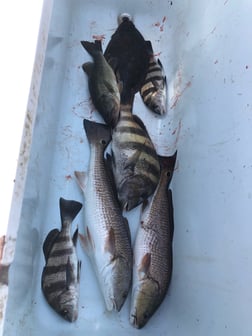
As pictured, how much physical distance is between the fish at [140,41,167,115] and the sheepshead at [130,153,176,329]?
391 mm

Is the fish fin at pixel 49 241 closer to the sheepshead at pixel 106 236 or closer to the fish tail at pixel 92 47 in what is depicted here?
the sheepshead at pixel 106 236

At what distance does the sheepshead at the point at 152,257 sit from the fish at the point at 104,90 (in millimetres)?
356

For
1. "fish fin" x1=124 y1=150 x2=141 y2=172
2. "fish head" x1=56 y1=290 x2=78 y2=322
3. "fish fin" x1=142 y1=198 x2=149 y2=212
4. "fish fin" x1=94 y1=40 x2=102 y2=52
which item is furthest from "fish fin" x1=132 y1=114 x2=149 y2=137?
"fish head" x1=56 y1=290 x2=78 y2=322

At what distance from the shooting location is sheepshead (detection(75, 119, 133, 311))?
1.39 m

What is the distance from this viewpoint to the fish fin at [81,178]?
5.02 ft

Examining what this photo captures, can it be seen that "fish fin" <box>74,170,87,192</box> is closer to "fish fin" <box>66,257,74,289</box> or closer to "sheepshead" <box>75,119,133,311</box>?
"sheepshead" <box>75,119,133,311</box>

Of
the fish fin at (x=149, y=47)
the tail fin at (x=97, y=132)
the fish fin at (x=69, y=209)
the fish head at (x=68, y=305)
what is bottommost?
the fish head at (x=68, y=305)

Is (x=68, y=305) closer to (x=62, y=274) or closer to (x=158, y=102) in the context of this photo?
(x=62, y=274)

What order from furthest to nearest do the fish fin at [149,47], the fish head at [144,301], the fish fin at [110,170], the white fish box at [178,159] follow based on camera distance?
the fish fin at [149,47]
the fish fin at [110,170]
the fish head at [144,301]
the white fish box at [178,159]

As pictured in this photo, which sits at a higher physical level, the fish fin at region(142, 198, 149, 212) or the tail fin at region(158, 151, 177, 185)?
the tail fin at region(158, 151, 177, 185)

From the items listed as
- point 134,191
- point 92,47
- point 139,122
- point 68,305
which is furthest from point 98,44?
point 68,305

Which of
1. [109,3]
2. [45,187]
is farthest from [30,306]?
[109,3]

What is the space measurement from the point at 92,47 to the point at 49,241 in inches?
35.7

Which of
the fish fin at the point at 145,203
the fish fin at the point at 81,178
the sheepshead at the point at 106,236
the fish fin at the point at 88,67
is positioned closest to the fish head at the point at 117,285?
the sheepshead at the point at 106,236
